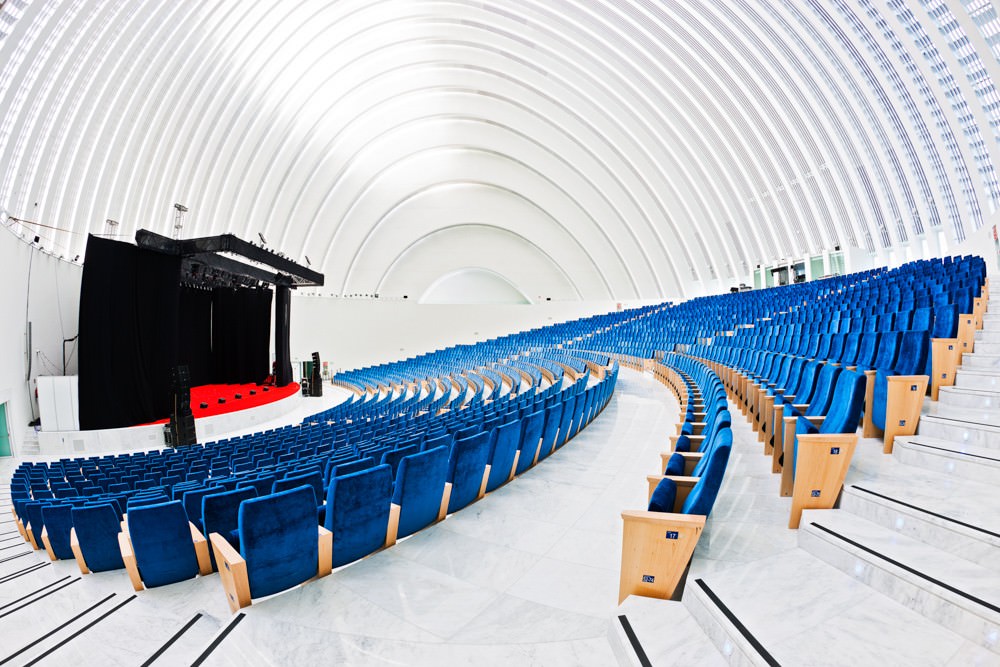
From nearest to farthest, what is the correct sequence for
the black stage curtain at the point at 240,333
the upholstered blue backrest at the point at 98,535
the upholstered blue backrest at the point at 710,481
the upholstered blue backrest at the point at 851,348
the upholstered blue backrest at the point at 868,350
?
the upholstered blue backrest at the point at 710,481, the upholstered blue backrest at the point at 98,535, the upholstered blue backrest at the point at 868,350, the upholstered blue backrest at the point at 851,348, the black stage curtain at the point at 240,333

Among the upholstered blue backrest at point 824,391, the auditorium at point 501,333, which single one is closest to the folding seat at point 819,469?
the auditorium at point 501,333

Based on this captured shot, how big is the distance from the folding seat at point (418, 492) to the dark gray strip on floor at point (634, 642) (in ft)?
5.33

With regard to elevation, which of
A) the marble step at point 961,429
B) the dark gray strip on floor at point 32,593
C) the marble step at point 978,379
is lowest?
the dark gray strip on floor at point 32,593

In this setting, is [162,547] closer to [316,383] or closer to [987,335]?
[987,335]

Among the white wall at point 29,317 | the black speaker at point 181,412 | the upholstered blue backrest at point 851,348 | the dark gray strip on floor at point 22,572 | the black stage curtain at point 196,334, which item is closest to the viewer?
the dark gray strip on floor at point 22,572

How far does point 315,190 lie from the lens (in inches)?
1012

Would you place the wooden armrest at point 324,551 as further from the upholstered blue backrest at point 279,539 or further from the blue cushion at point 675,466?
the blue cushion at point 675,466

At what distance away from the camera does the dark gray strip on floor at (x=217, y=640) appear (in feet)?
6.56

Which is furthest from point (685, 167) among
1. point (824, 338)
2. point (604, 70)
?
point (824, 338)

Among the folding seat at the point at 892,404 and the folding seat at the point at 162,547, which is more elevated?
the folding seat at the point at 892,404

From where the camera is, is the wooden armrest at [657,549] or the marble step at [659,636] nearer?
the marble step at [659,636]

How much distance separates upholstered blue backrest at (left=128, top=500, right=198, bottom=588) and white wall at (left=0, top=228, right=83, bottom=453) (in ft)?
36.7

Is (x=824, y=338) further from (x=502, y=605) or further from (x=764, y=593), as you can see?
(x=502, y=605)

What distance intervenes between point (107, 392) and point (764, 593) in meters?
13.9
